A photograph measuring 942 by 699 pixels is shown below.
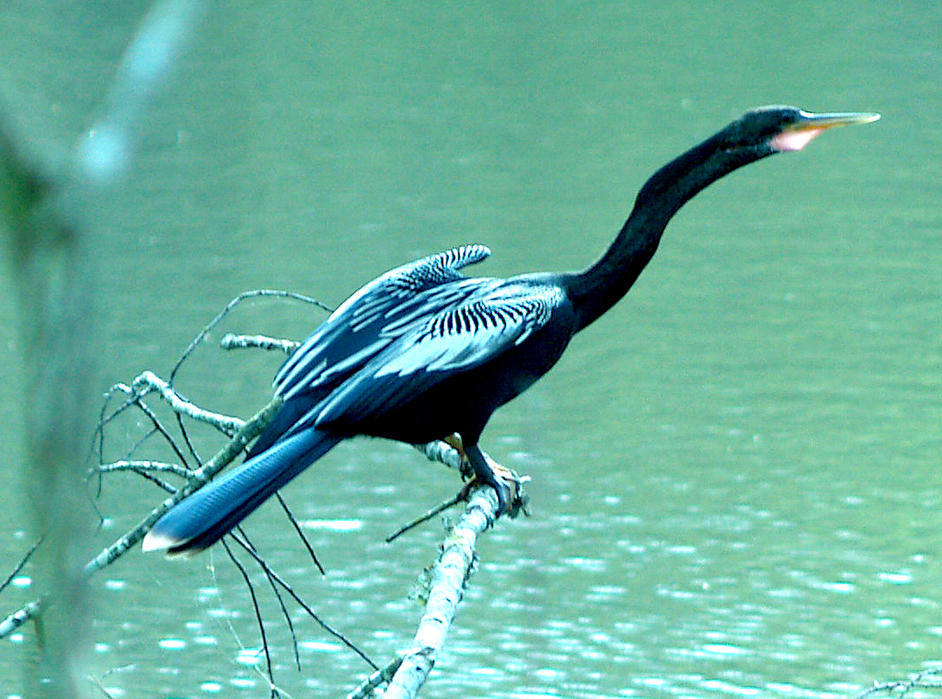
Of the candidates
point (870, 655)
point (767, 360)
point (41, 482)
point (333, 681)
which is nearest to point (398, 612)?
point (333, 681)

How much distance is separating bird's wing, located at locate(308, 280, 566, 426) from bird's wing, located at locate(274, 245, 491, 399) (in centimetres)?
4

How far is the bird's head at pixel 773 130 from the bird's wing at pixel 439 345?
58 centimetres

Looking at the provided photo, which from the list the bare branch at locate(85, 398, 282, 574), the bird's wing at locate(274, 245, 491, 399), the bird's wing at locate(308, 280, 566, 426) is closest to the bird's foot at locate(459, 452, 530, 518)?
the bird's wing at locate(308, 280, 566, 426)

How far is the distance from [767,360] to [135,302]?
18.4 feet

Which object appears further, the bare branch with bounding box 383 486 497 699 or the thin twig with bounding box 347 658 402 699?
the thin twig with bounding box 347 658 402 699

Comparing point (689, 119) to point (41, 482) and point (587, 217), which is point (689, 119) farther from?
point (41, 482)

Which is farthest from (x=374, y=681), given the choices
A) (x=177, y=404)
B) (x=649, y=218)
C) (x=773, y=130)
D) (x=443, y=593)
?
(x=773, y=130)

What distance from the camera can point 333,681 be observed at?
8016 millimetres

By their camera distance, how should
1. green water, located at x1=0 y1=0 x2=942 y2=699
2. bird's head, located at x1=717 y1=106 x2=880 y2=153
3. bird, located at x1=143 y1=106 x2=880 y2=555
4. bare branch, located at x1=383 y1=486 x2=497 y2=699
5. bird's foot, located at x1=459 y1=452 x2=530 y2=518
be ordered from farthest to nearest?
1. green water, located at x1=0 y1=0 x2=942 y2=699
2. bird's head, located at x1=717 y1=106 x2=880 y2=153
3. bird's foot, located at x1=459 y1=452 x2=530 y2=518
4. bird, located at x1=143 y1=106 x2=880 y2=555
5. bare branch, located at x1=383 y1=486 x2=497 y2=699

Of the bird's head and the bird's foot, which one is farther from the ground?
the bird's head

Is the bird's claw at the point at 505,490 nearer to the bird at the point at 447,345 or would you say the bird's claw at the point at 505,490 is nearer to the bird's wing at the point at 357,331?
the bird at the point at 447,345

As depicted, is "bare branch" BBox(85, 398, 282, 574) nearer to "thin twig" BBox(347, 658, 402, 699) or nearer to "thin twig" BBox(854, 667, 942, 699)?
"thin twig" BBox(347, 658, 402, 699)

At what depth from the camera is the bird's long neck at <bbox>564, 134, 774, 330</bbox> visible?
3637 millimetres

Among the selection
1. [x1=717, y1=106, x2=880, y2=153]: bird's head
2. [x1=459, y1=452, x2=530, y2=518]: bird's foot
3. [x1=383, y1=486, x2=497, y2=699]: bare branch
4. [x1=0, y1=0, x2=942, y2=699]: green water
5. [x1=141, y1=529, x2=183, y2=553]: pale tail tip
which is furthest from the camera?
[x1=0, y1=0, x2=942, y2=699]: green water
